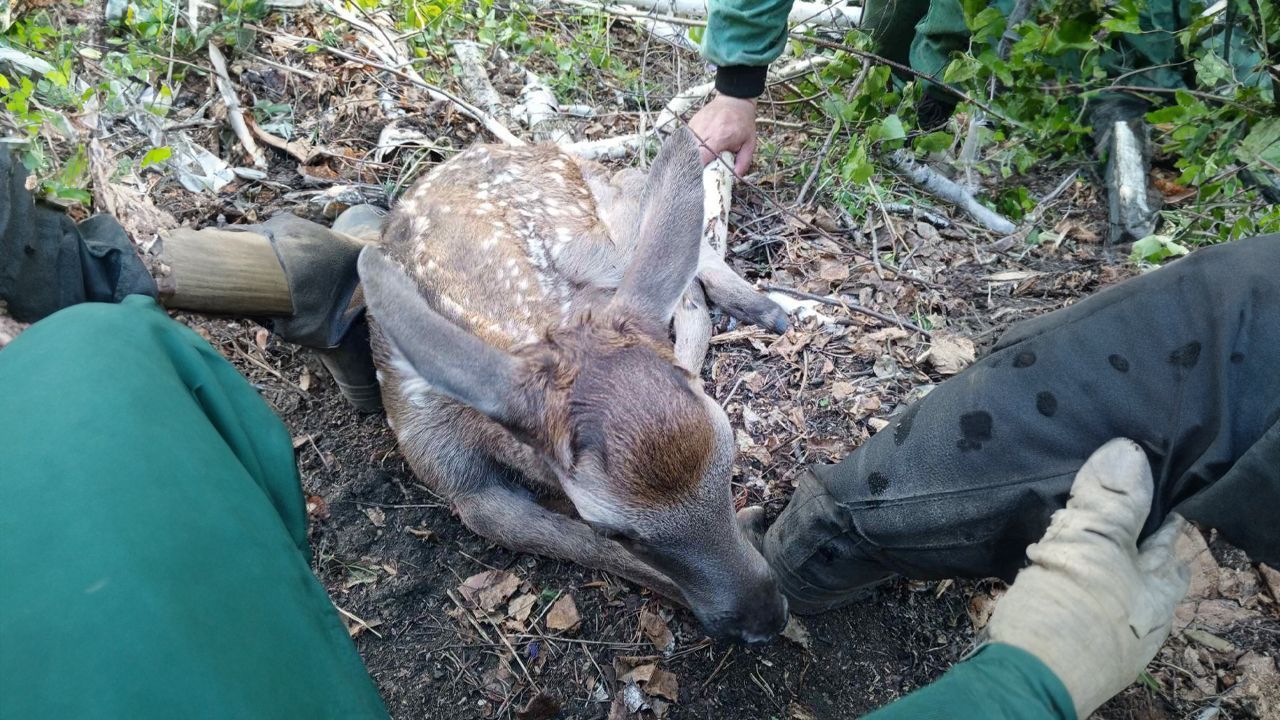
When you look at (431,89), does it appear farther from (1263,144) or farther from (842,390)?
(1263,144)

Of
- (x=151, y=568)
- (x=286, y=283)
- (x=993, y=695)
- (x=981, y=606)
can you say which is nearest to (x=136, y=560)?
(x=151, y=568)

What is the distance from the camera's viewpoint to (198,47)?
14.9 ft

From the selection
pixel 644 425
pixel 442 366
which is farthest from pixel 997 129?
pixel 442 366

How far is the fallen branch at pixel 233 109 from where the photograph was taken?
4.41 m

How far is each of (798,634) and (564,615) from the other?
98cm

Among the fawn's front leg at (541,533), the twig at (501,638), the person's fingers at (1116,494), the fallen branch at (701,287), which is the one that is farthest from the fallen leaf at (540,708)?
the person's fingers at (1116,494)

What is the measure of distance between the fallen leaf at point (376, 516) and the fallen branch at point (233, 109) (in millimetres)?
2270

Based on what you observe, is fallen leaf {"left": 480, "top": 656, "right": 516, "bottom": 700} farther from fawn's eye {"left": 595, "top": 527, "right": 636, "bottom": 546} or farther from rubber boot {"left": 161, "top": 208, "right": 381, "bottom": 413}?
rubber boot {"left": 161, "top": 208, "right": 381, "bottom": 413}

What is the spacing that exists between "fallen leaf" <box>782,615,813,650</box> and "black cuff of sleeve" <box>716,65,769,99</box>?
2945 millimetres

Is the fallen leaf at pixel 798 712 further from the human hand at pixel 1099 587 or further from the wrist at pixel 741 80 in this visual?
the wrist at pixel 741 80

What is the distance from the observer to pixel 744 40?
163 inches

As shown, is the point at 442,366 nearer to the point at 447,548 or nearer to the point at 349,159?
the point at 447,548

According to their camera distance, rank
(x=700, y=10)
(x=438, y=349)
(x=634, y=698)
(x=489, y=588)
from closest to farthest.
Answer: (x=438, y=349)
(x=634, y=698)
(x=489, y=588)
(x=700, y=10)

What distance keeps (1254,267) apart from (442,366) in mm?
2303
